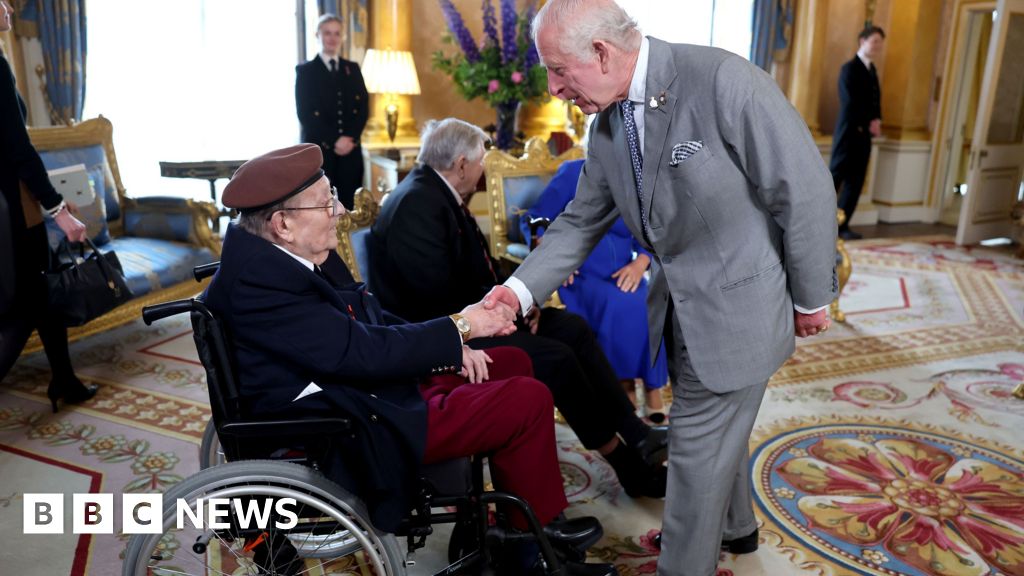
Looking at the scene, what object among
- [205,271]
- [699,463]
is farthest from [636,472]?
[205,271]

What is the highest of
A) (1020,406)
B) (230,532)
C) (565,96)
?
(565,96)

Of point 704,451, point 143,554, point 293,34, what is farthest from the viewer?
point 293,34

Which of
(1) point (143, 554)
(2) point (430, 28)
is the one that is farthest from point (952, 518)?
(2) point (430, 28)

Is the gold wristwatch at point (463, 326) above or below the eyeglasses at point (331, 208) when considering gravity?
below

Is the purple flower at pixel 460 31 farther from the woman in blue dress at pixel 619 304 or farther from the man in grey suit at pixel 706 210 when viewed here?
the man in grey suit at pixel 706 210

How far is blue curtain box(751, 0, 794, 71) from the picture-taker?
291 inches

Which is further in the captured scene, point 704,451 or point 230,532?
point 704,451

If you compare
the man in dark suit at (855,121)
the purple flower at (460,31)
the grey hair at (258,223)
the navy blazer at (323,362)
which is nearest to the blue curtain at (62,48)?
the purple flower at (460,31)

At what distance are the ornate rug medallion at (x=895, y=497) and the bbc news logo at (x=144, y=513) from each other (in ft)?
5.16

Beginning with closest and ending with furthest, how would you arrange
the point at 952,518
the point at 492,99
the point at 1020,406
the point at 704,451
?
1. the point at 704,451
2. the point at 952,518
3. the point at 1020,406
4. the point at 492,99

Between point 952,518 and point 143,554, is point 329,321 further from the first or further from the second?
point 952,518

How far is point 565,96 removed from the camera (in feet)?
5.51

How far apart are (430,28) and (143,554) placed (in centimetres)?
541

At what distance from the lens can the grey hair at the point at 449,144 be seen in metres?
2.68
